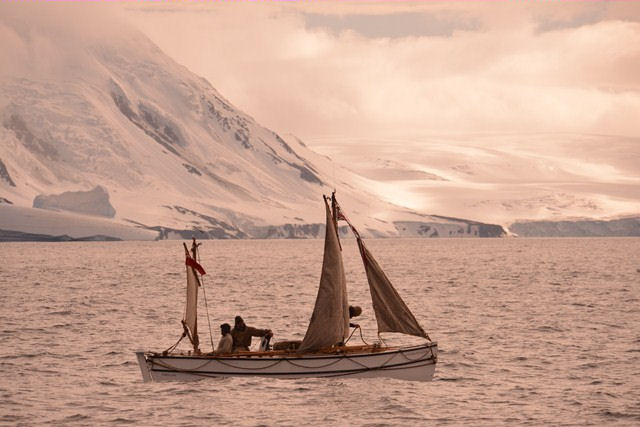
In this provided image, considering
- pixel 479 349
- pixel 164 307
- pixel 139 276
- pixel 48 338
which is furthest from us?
pixel 139 276

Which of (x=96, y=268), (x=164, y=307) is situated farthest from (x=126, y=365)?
(x=96, y=268)

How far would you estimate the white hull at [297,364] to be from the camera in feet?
149

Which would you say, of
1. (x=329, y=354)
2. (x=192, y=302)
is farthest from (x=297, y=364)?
(x=192, y=302)

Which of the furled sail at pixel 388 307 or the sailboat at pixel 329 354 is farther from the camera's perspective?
the furled sail at pixel 388 307

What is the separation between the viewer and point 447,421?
40.0 m

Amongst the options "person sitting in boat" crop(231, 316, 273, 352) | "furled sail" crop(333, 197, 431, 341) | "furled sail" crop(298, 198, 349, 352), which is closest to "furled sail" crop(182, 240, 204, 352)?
"person sitting in boat" crop(231, 316, 273, 352)

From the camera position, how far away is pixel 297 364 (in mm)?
45562

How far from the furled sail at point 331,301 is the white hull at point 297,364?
0.82 meters

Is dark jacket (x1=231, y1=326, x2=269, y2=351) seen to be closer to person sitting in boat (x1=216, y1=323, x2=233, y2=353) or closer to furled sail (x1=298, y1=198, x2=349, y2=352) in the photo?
person sitting in boat (x1=216, y1=323, x2=233, y2=353)

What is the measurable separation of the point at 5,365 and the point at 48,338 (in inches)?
Result: 471

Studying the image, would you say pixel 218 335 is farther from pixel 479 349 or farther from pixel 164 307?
pixel 164 307

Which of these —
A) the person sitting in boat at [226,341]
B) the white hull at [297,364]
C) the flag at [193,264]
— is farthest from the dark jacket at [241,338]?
the flag at [193,264]

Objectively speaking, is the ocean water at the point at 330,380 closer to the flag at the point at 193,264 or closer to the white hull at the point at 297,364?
the white hull at the point at 297,364

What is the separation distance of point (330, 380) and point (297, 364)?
181 centimetres
